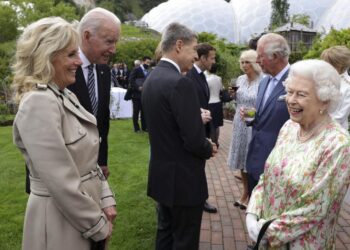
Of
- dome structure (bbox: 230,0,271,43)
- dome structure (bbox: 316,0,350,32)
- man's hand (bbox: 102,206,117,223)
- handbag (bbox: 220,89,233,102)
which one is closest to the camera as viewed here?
man's hand (bbox: 102,206,117,223)

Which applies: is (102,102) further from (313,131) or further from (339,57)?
(339,57)

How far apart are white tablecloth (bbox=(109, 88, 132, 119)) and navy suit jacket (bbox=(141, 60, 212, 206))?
944 centimetres

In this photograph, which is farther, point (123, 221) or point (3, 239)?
point (123, 221)

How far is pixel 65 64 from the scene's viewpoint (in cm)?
204

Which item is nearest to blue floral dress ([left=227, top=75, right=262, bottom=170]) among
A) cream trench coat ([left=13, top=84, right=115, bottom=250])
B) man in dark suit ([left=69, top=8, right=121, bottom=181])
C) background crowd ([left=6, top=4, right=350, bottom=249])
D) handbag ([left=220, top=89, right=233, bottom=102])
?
handbag ([left=220, top=89, right=233, bottom=102])

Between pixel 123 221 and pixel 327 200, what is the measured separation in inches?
116

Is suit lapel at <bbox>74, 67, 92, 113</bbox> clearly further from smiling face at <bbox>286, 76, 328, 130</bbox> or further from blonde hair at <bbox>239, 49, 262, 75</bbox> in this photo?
blonde hair at <bbox>239, 49, 262, 75</bbox>

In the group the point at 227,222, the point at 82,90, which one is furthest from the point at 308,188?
the point at 227,222

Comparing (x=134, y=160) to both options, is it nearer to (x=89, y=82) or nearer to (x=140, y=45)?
(x=89, y=82)

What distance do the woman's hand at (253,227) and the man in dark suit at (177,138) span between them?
541mm

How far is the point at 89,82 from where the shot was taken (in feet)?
10.0

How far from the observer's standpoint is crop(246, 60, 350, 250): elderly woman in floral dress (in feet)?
Result: 6.60

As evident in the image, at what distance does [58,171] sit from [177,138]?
1106 millimetres

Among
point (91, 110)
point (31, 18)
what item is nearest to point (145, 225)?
point (91, 110)
